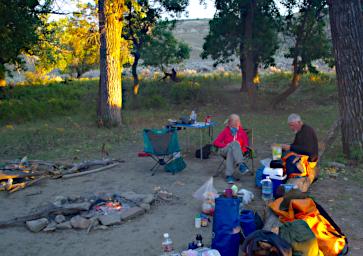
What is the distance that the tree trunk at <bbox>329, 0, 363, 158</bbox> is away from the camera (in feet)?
25.1

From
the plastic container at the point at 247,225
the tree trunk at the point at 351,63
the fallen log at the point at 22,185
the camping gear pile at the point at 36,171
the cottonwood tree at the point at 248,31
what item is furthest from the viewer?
the cottonwood tree at the point at 248,31

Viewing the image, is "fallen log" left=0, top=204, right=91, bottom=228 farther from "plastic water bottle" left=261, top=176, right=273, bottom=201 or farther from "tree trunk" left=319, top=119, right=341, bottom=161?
"tree trunk" left=319, top=119, right=341, bottom=161

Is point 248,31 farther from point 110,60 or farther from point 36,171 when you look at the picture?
point 36,171

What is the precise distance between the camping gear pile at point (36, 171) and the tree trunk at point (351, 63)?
180 inches

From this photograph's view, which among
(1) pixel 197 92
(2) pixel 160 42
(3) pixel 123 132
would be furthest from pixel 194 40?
(3) pixel 123 132

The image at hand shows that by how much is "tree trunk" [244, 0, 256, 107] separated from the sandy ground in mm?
8502

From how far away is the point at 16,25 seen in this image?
12.9 m

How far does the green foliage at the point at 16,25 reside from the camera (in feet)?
41.4

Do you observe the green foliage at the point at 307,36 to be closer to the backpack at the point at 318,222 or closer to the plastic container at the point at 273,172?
the plastic container at the point at 273,172

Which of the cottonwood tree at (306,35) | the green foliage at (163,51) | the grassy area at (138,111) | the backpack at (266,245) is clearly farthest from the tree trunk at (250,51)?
the backpack at (266,245)

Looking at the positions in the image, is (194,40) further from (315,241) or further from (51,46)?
(315,241)

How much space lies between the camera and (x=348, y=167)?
7.44m

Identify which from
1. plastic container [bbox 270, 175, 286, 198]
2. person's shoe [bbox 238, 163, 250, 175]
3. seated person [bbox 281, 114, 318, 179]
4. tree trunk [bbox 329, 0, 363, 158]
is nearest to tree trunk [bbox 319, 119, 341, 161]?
tree trunk [bbox 329, 0, 363, 158]

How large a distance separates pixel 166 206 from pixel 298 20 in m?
12.2
